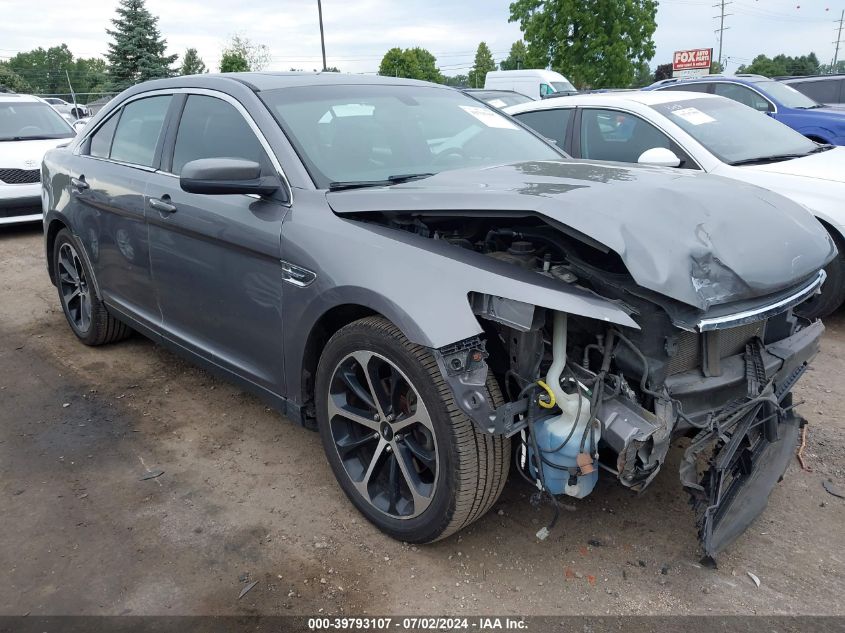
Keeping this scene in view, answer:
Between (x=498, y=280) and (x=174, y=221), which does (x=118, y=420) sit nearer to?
(x=174, y=221)

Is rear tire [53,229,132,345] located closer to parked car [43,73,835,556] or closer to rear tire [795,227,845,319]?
parked car [43,73,835,556]

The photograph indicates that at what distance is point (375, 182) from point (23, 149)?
8007 millimetres

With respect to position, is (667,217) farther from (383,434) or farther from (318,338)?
(318,338)

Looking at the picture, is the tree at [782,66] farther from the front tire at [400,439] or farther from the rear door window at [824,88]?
the front tire at [400,439]

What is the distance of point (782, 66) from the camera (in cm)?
7344

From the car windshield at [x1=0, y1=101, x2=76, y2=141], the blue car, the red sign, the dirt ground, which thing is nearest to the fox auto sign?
the red sign

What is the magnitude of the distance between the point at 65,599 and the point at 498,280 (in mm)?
1919

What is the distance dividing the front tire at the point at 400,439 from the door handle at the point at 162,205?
129 cm

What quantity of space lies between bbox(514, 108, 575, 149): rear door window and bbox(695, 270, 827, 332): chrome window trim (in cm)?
354

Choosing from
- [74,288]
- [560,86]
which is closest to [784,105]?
[560,86]

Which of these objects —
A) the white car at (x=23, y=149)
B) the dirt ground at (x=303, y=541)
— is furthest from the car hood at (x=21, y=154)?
the dirt ground at (x=303, y=541)

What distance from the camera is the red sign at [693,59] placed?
142ft

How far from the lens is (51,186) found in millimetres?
4723

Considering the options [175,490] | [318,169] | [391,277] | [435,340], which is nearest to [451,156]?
[318,169]
